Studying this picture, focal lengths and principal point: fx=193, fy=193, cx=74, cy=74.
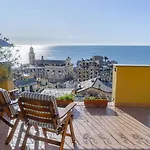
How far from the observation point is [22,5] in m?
5.49

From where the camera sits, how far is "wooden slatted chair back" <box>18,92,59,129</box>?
7.06 feet

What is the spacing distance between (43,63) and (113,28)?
7.70 metres

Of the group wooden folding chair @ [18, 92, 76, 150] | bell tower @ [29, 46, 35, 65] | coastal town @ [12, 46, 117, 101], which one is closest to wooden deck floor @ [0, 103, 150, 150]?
wooden folding chair @ [18, 92, 76, 150]

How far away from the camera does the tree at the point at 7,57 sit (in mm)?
3884

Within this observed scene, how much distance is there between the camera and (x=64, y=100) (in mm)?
4086

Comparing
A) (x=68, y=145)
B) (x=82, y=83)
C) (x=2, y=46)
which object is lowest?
(x=68, y=145)

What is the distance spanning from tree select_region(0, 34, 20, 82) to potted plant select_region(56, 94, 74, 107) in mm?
1202

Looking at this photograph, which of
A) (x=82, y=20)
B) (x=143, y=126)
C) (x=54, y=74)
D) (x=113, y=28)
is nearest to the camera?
(x=143, y=126)

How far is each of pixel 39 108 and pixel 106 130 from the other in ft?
4.42

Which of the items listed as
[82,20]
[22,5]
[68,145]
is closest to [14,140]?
[68,145]

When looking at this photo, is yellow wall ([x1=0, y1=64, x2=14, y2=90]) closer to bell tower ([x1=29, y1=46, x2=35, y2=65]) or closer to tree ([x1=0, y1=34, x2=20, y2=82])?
tree ([x1=0, y1=34, x2=20, y2=82])

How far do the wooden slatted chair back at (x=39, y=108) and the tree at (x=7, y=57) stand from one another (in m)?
1.96

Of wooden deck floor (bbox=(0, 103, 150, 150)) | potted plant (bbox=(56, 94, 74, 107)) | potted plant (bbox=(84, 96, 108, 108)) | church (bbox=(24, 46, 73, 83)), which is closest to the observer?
wooden deck floor (bbox=(0, 103, 150, 150))

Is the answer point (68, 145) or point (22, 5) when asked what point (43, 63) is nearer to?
point (22, 5)
